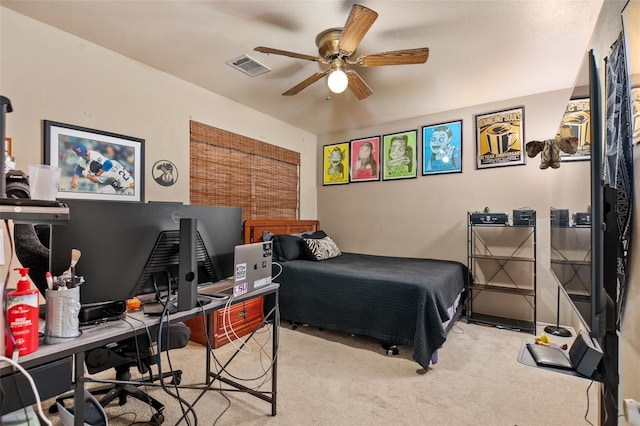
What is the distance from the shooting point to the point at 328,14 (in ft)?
7.01

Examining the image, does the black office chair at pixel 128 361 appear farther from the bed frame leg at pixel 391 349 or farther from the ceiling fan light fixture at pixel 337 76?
the ceiling fan light fixture at pixel 337 76

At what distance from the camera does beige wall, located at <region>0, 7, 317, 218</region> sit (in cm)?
217

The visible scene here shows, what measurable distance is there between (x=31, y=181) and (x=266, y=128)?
3.16m

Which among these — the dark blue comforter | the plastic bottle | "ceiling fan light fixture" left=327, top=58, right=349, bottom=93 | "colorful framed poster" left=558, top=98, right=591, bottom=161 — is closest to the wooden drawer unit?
the dark blue comforter

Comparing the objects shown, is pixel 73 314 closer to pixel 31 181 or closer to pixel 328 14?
pixel 31 181

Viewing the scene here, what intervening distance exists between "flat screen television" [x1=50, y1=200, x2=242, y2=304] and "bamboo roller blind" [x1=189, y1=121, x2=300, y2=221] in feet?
6.90

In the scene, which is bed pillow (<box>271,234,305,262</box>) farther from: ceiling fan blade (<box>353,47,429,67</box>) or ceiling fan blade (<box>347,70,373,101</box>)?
ceiling fan blade (<box>353,47,429,67</box>)

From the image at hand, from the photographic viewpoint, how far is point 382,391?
2.09 metres

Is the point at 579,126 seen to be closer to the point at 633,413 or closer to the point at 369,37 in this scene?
the point at 633,413

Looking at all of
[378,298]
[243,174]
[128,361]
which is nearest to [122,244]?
[128,361]

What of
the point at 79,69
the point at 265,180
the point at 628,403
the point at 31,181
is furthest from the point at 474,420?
the point at 79,69

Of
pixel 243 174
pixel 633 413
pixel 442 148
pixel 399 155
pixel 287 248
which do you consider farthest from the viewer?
pixel 399 155

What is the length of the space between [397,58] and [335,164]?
2.76 meters

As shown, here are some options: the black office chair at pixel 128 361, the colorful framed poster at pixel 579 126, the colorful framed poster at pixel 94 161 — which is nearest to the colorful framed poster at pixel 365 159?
the colorful framed poster at pixel 94 161
